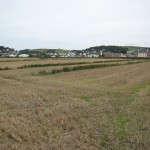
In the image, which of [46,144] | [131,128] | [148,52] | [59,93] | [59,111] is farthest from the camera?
[148,52]

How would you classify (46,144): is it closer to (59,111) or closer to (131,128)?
(131,128)

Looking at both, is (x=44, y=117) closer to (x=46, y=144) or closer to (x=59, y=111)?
(x=59, y=111)

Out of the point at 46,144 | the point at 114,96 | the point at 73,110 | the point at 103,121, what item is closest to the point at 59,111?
the point at 73,110

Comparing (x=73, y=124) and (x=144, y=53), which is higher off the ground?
(x=73, y=124)

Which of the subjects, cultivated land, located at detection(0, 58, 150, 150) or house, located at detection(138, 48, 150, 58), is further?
house, located at detection(138, 48, 150, 58)

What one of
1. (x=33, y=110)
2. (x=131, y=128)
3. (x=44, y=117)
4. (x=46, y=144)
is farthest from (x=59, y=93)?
(x=46, y=144)

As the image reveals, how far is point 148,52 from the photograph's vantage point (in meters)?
160

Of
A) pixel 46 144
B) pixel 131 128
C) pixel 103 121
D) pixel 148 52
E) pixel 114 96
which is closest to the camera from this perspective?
pixel 46 144

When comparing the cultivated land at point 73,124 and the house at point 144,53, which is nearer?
the cultivated land at point 73,124

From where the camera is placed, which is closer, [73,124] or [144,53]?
[73,124]

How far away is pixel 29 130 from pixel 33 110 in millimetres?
3681

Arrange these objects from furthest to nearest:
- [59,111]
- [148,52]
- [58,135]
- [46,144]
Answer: [148,52], [59,111], [58,135], [46,144]

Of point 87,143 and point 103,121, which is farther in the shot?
point 103,121

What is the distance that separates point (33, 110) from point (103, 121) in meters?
3.61
